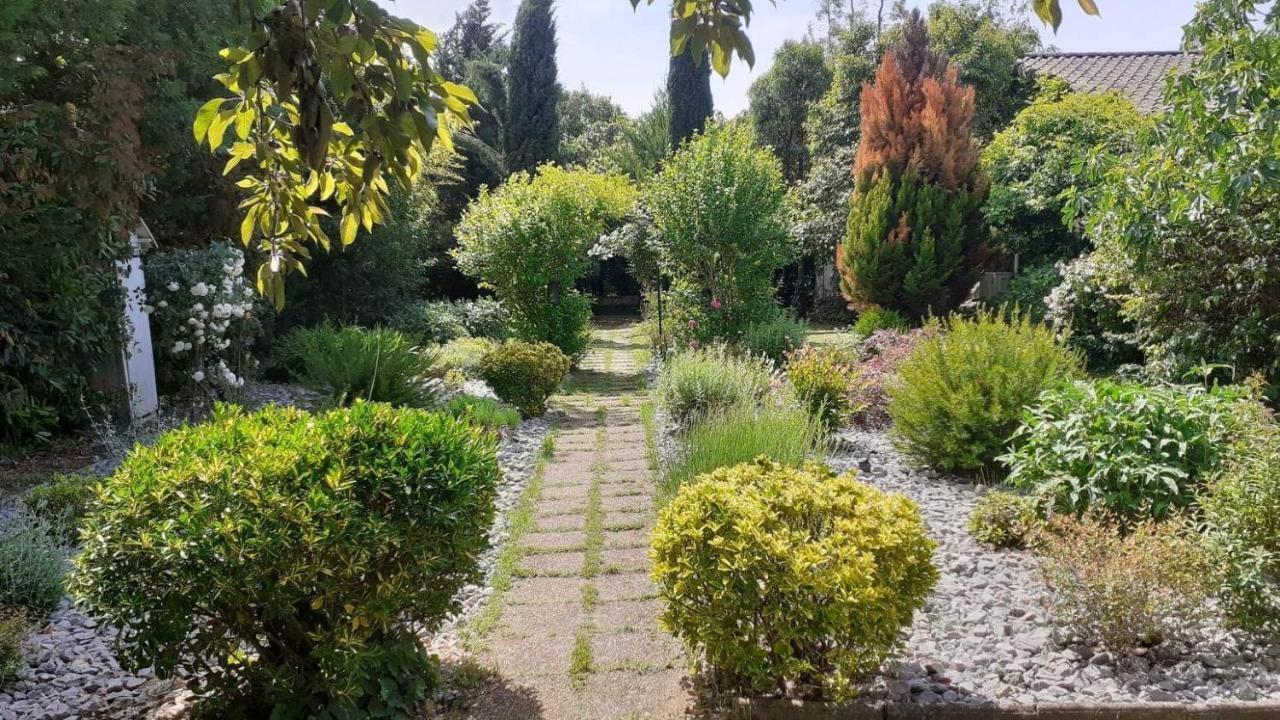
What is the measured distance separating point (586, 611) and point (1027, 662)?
1.74 metres

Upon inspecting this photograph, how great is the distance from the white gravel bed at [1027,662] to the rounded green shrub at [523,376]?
508cm

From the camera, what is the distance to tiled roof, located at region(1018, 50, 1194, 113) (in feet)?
46.5

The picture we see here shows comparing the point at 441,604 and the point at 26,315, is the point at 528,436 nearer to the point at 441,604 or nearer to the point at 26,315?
the point at 26,315

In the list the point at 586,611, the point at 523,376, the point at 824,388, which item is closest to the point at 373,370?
the point at 523,376

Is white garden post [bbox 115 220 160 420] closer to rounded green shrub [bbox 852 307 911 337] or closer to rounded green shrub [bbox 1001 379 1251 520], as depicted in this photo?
rounded green shrub [bbox 1001 379 1251 520]

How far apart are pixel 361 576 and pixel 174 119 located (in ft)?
23.6

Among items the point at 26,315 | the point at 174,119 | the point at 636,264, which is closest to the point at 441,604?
the point at 26,315

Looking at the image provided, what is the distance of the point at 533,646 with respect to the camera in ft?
10.9

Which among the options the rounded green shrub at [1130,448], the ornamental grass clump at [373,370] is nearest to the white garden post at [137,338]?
the ornamental grass clump at [373,370]

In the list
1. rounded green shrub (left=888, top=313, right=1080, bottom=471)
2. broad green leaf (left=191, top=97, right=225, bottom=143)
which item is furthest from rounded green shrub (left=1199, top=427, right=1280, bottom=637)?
broad green leaf (left=191, top=97, right=225, bottom=143)

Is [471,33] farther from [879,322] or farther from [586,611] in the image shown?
[586,611]

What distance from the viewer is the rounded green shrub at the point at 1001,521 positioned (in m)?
4.07

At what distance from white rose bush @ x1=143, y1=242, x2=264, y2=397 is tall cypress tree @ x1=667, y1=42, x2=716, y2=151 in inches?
589

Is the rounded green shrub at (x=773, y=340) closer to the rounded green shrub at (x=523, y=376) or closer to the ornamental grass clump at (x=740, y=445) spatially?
the rounded green shrub at (x=523, y=376)
